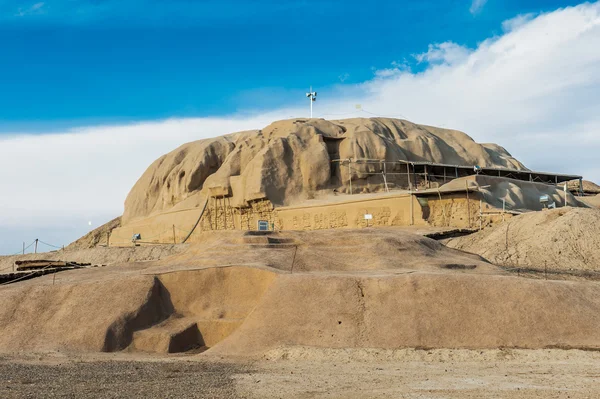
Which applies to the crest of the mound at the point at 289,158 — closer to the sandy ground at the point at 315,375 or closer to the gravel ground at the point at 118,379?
the sandy ground at the point at 315,375

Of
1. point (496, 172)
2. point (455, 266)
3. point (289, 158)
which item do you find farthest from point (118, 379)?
point (496, 172)

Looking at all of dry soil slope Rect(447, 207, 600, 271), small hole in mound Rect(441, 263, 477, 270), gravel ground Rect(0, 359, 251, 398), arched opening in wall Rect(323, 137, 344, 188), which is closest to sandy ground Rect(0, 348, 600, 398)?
gravel ground Rect(0, 359, 251, 398)

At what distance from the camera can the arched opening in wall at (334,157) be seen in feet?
142

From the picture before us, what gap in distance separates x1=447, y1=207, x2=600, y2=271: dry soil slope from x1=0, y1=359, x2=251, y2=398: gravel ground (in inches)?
651

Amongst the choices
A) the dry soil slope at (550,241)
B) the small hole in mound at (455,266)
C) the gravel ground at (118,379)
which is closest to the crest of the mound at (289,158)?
the dry soil slope at (550,241)

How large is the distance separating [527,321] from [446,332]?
1833mm

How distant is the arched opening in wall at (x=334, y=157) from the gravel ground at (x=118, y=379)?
102 feet

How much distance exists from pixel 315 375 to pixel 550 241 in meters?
17.4

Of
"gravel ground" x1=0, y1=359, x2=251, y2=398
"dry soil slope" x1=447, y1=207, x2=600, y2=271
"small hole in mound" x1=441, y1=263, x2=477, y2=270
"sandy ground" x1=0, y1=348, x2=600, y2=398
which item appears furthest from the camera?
"dry soil slope" x1=447, y1=207, x2=600, y2=271

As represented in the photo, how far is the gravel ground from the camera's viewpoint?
29.3 feet

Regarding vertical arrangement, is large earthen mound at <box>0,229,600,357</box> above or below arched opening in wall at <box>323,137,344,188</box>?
below

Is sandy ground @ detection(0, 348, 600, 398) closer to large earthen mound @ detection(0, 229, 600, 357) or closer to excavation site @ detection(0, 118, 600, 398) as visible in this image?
excavation site @ detection(0, 118, 600, 398)

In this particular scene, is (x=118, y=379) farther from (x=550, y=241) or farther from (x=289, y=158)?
(x=289, y=158)

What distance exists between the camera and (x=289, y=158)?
43.2m
